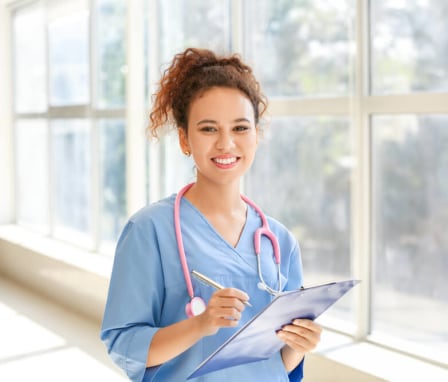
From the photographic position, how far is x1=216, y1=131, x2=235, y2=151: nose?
4.36 feet

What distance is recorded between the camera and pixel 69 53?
5.31 metres

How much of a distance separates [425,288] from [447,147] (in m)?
0.50

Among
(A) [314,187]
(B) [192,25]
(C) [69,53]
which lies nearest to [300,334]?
(A) [314,187]

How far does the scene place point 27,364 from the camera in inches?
143

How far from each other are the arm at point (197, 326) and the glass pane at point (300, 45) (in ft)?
5.82

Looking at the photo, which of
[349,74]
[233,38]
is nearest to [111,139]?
[233,38]

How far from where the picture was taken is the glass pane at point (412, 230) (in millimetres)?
2465

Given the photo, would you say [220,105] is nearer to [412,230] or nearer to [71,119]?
[412,230]

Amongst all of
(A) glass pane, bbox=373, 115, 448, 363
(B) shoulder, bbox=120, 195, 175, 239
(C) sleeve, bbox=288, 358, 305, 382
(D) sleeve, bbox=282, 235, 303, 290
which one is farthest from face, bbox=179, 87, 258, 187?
(A) glass pane, bbox=373, 115, 448, 363

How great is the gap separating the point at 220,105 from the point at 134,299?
0.39 meters

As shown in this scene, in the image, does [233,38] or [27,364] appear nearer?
[233,38]

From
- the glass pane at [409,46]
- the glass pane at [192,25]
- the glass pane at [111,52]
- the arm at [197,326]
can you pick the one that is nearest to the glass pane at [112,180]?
the glass pane at [111,52]

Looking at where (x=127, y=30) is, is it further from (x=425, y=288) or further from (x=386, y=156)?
(x=425, y=288)

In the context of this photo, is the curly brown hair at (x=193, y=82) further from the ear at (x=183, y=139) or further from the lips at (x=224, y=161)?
the lips at (x=224, y=161)
